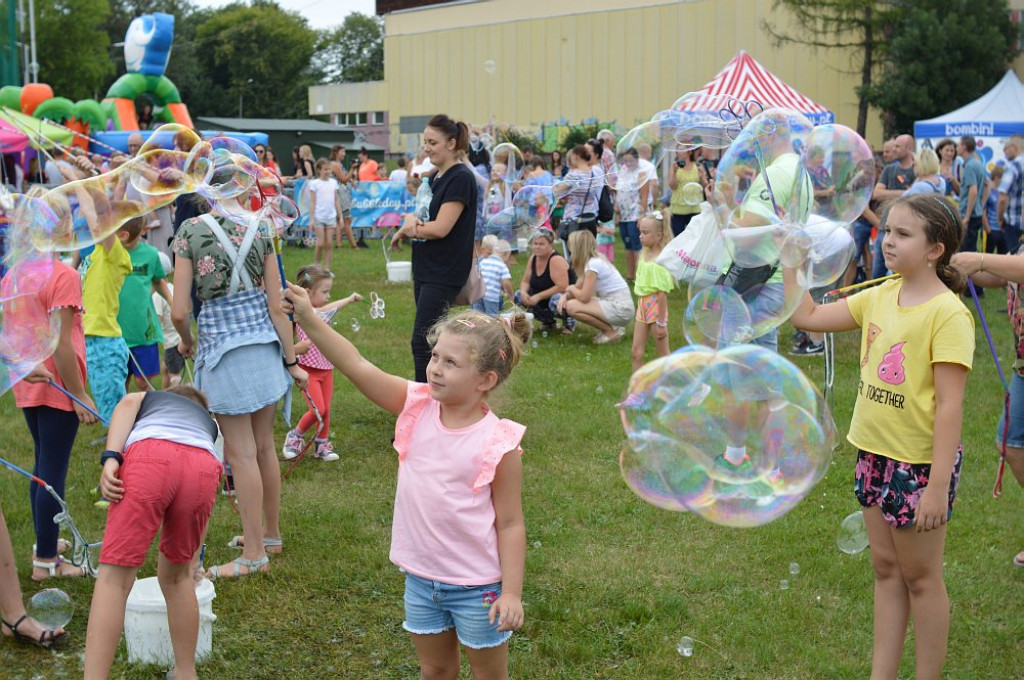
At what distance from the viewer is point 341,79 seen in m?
89.9

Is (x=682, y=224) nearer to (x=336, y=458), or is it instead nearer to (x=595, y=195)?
(x=595, y=195)

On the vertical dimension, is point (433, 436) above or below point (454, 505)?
above

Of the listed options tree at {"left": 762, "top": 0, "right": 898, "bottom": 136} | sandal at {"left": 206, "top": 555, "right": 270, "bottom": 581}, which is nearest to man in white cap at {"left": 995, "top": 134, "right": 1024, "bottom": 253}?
sandal at {"left": 206, "top": 555, "right": 270, "bottom": 581}

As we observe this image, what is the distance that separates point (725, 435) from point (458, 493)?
1000 millimetres

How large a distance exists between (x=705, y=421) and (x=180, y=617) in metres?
1.87

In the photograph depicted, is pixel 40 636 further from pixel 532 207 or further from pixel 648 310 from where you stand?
pixel 532 207

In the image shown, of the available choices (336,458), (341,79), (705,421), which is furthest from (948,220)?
(341,79)

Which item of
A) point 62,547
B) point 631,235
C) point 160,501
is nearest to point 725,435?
point 160,501

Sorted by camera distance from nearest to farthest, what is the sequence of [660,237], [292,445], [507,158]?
[292,445]
[660,237]
[507,158]

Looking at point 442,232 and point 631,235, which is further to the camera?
point 631,235

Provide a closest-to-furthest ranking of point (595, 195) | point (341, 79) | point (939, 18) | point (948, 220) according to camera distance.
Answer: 1. point (948, 220)
2. point (595, 195)
3. point (939, 18)
4. point (341, 79)

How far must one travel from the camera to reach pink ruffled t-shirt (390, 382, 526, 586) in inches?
112

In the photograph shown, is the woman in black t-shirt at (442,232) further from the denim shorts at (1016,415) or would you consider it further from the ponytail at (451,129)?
the denim shorts at (1016,415)

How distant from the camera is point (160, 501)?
3.27 m
